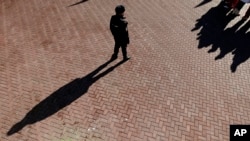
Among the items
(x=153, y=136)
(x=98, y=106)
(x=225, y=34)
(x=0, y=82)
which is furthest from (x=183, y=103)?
(x=0, y=82)

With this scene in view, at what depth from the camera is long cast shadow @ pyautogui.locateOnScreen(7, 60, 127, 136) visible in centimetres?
688

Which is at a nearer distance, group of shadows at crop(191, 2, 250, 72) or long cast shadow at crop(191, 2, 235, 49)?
group of shadows at crop(191, 2, 250, 72)

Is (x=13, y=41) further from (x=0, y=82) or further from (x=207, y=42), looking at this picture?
(x=207, y=42)

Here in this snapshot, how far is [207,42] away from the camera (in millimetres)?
9977

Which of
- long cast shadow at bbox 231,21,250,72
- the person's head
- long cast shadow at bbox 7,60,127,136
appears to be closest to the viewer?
long cast shadow at bbox 7,60,127,136

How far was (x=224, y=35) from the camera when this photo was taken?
410 inches

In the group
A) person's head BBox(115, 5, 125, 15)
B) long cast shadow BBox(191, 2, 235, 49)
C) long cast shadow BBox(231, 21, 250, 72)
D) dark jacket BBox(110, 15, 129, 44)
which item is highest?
person's head BBox(115, 5, 125, 15)

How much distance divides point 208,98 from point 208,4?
667 cm

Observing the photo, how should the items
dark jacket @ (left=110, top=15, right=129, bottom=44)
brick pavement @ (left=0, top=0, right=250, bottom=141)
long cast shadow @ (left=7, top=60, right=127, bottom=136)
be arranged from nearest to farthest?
brick pavement @ (left=0, top=0, right=250, bottom=141) < long cast shadow @ (left=7, top=60, right=127, bottom=136) < dark jacket @ (left=110, top=15, right=129, bottom=44)

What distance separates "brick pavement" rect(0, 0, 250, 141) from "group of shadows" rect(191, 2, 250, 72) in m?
0.08

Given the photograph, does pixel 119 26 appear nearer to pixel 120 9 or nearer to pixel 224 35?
pixel 120 9

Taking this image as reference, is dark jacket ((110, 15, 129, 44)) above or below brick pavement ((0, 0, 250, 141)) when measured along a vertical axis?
above

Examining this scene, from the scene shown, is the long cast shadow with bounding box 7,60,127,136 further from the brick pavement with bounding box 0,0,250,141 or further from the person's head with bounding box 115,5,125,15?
the person's head with bounding box 115,5,125,15

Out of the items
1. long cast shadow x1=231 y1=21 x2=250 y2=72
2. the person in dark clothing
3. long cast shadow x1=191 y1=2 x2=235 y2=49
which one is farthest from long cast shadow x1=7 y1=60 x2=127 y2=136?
long cast shadow x1=231 y1=21 x2=250 y2=72
